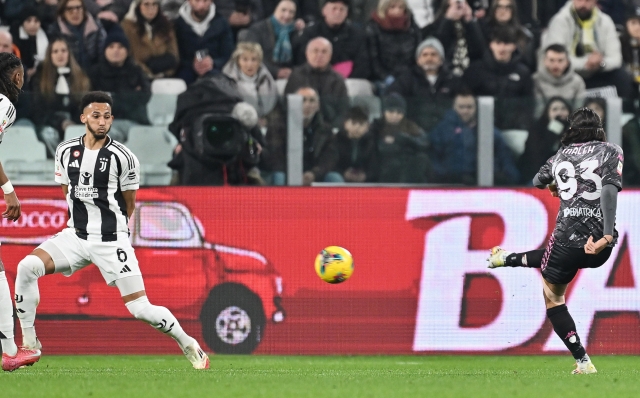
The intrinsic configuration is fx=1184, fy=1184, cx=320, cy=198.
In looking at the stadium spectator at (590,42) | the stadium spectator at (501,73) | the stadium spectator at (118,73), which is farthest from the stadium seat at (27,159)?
the stadium spectator at (590,42)

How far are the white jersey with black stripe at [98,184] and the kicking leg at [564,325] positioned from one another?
341 cm

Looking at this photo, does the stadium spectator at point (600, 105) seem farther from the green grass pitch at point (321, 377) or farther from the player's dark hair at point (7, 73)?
the player's dark hair at point (7, 73)

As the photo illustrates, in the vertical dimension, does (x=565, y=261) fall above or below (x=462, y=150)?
below

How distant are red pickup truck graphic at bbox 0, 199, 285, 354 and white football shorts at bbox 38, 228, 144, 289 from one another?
8.54ft

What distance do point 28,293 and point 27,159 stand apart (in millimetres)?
2967

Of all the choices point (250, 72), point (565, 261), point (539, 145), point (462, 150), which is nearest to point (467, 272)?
point (462, 150)

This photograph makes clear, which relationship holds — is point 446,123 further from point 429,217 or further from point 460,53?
point 460,53

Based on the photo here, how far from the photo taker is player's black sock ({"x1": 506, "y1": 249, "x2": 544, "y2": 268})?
30.8ft

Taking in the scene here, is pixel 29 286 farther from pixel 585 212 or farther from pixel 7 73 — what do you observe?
pixel 585 212

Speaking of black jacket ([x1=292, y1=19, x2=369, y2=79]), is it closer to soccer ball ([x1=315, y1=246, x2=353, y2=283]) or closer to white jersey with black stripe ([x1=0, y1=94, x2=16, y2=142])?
soccer ball ([x1=315, y1=246, x2=353, y2=283])

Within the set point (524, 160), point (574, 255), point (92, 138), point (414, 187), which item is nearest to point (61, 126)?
point (92, 138)

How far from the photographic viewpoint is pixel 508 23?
51.4 feet

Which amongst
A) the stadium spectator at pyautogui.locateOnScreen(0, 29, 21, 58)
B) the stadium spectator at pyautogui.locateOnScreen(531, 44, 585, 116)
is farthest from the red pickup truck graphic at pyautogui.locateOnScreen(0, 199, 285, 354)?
the stadium spectator at pyautogui.locateOnScreen(531, 44, 585, 116)

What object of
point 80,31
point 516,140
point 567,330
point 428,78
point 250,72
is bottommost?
point 567,330
